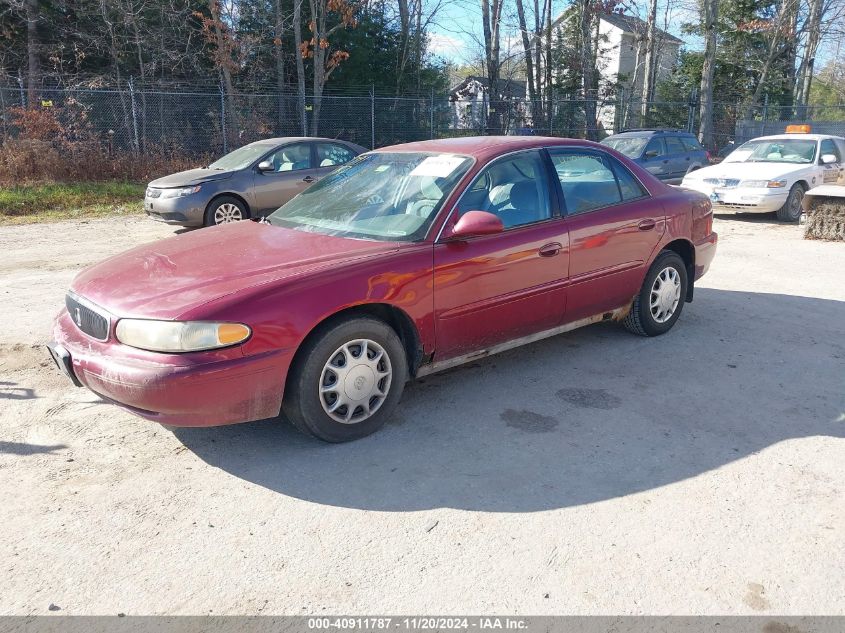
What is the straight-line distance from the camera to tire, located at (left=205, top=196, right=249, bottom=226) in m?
10.7

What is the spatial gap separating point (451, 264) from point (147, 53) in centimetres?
1959

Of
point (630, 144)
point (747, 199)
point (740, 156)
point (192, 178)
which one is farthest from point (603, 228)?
point (630, 144)

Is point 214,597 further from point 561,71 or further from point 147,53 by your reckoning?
point 561,71

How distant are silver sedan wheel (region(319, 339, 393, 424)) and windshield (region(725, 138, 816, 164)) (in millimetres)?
11982

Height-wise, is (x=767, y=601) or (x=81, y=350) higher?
(x=81, y=350)

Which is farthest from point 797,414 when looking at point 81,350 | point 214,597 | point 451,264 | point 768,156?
point 768,156

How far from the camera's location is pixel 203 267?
3.92m

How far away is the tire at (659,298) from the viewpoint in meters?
5.64

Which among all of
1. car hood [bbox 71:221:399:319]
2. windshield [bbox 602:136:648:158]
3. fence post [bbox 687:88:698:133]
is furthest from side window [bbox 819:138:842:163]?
fence post [bbox 687:88:698:133]

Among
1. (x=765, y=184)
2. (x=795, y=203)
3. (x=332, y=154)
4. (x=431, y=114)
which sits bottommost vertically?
(x=795, y=203)

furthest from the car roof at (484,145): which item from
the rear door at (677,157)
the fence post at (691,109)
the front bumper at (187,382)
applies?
the fence post at (691,109)

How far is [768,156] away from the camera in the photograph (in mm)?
13523

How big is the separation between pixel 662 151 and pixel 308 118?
1072cm

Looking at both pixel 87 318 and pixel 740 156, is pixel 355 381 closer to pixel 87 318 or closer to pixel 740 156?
pixel 87 318
